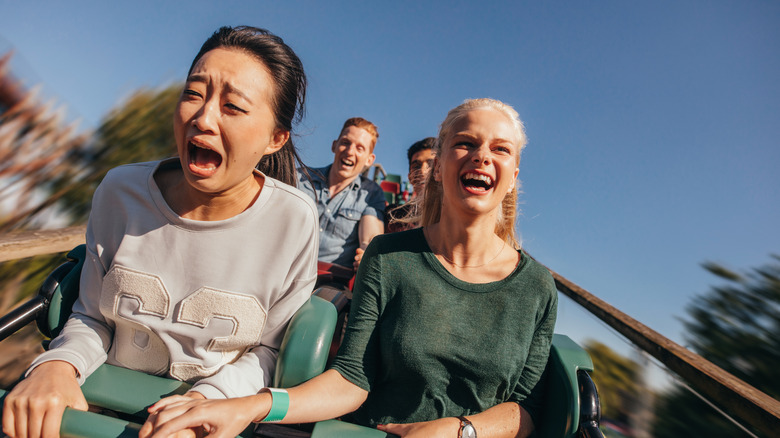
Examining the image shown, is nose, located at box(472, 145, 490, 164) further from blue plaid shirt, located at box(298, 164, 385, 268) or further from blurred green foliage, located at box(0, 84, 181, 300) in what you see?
blurred green foliage, located at box(0, 84, 181, 300)

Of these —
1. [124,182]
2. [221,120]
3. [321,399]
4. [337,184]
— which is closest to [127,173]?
[124,182]

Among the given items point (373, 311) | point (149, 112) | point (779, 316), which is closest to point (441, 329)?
point (373, 311)

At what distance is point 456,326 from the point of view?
3.62ft

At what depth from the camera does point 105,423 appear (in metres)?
0.70

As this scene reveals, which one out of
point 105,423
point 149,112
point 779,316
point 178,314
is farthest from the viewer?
point 149,112

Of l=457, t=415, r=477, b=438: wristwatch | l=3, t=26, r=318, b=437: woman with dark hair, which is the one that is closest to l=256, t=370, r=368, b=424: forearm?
l=3, t=26, r=318, b=437: woman with dark hair

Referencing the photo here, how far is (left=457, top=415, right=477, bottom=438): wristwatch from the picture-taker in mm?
1010

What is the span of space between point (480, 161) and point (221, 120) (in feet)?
2.14

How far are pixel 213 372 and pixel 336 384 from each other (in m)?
0.30

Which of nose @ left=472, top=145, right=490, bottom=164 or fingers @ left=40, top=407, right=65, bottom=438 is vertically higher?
nose @ left=472, top=145, right=490, bottom=164

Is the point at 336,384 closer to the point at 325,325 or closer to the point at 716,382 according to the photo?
the point at 325,325

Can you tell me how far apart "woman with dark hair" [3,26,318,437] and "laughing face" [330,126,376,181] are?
5.80 feet

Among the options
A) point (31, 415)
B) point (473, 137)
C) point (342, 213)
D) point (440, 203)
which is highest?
point (473, 137)

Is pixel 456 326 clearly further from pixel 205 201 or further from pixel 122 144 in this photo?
pixel 122 144
